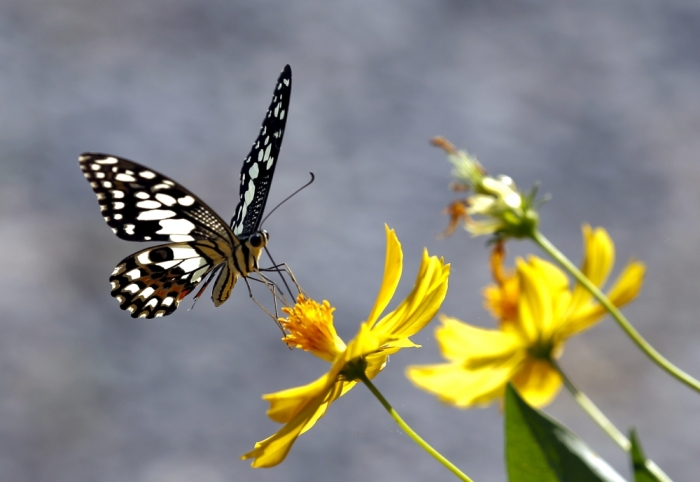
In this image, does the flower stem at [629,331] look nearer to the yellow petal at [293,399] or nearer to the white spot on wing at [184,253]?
the yellow petal at [293,399]

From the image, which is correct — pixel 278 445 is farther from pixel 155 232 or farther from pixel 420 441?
pixel 155 232

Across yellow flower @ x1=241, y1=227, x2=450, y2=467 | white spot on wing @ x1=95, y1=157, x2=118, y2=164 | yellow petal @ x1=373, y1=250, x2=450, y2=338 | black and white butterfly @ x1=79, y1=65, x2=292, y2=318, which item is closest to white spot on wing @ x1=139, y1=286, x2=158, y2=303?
black and white butterfly @ x1=79, y1=65, x2=292, y2=318

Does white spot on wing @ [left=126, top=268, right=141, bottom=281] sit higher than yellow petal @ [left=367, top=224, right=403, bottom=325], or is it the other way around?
yellow petal @ [left=367, top=224, right=403, bottom=325]

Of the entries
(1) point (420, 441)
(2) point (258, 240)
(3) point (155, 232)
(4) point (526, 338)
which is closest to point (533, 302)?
(4) point (526, 338)

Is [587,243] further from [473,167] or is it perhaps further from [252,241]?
[252,241]

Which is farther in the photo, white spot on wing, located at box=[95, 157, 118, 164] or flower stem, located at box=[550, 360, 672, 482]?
white spot on wing, located at box=[95, 157, 118, 164]

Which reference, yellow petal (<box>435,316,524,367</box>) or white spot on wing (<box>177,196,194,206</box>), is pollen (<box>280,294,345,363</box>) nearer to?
yellow petal (<box>435,316,524,367</box>)

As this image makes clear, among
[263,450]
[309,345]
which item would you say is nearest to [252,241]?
[309,345]
